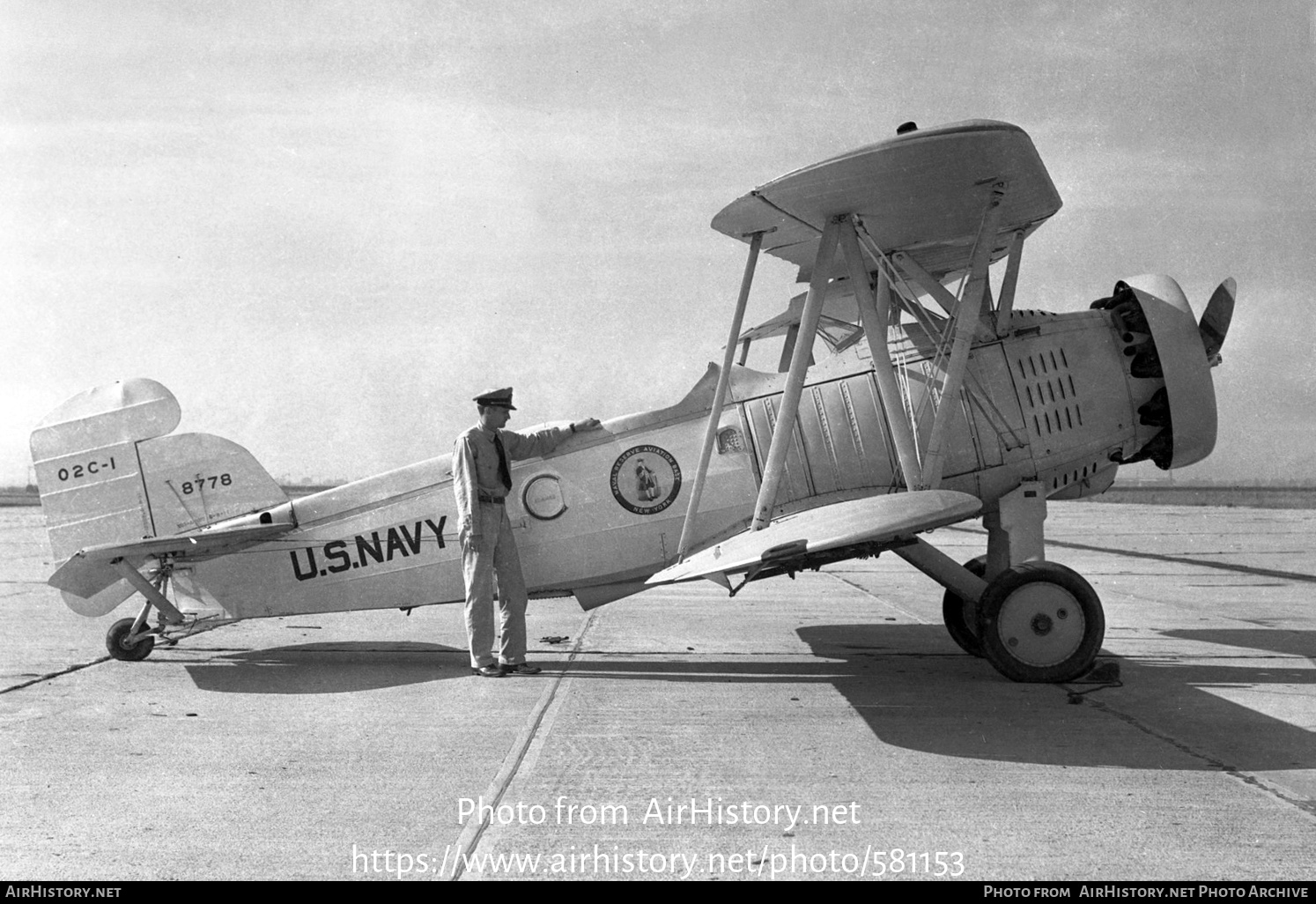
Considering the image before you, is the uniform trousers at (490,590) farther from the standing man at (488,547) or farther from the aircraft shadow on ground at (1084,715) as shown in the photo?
the aircraft shadow on ground at (1084,715)

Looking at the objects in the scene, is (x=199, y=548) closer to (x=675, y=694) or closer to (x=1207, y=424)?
(x=675, y=694)

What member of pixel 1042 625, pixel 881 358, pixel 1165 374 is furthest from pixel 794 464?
pixel 1165 374

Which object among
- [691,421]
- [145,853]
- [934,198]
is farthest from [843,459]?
[145,853]

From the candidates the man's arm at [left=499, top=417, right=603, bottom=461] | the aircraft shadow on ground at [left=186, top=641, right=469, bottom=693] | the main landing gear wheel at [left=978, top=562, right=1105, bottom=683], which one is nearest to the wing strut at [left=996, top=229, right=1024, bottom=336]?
the main landing gear wheel at [left=978, top=562, right=1105, bottom=683]

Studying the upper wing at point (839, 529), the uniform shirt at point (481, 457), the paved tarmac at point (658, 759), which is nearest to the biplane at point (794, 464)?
the uniform shirt at point (481, 457)

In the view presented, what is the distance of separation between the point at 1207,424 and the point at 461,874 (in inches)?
219

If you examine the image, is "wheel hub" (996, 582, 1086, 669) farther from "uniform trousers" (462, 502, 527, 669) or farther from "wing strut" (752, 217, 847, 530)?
"uniform trousers" (462, 502, 527, 669)

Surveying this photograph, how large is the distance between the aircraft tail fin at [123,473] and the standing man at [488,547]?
1611 millimetres

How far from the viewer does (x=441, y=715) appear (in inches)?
215

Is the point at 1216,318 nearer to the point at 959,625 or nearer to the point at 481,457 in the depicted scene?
the point at 959,625

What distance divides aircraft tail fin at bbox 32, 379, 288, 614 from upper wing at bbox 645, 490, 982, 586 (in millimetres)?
3691

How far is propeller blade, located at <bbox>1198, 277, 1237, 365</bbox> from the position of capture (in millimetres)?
6695
